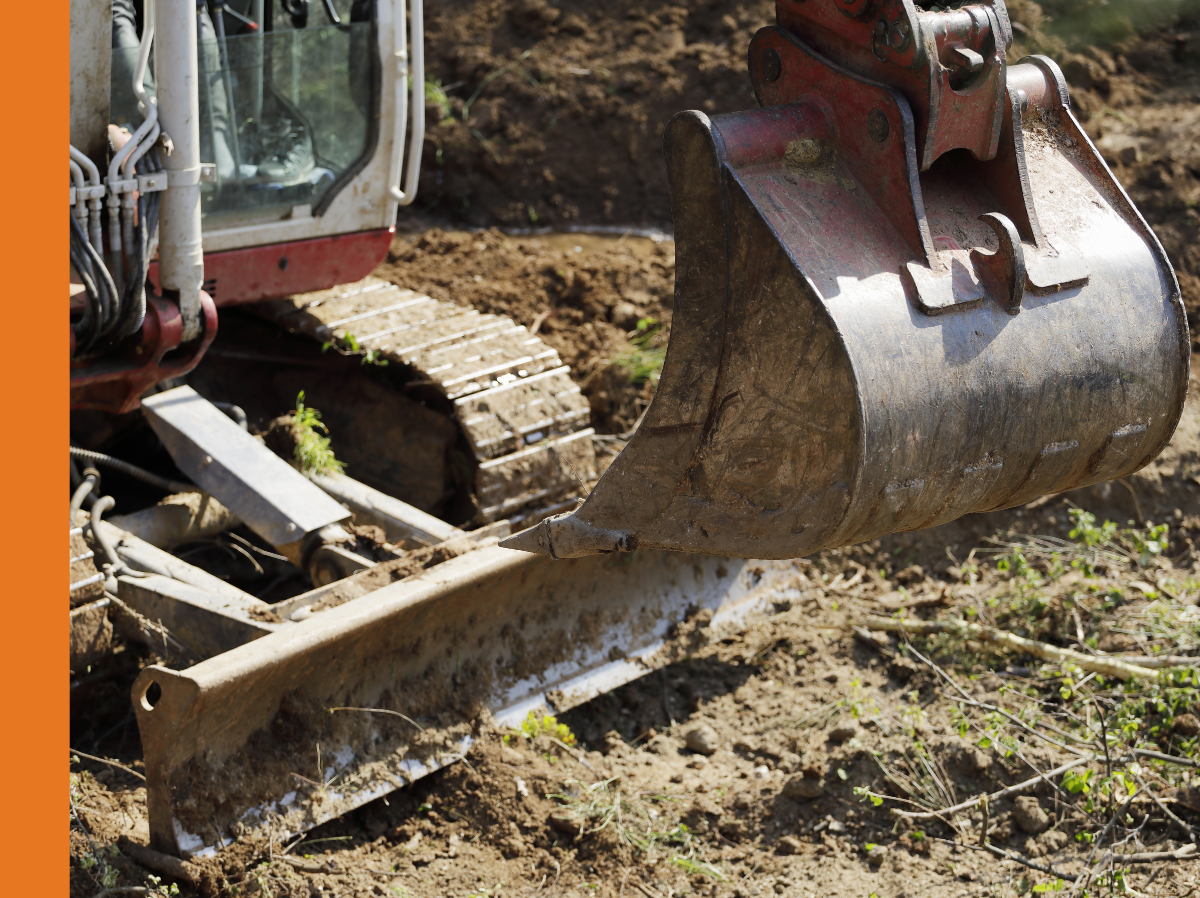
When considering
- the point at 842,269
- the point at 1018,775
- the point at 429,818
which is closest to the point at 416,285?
the point at 429,818

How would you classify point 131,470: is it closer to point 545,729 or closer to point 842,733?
point 545,729

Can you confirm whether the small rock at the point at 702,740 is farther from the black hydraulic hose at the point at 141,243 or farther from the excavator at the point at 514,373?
the black hydraulic hose at the point at 141,243

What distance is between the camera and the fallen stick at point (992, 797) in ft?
9.67

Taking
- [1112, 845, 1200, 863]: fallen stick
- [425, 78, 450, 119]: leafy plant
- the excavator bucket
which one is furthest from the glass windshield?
[425, 78, 450, 119]: leafy plant

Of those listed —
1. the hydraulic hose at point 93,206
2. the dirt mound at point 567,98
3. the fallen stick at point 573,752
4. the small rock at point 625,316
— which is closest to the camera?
the hydraulic hose at point 93,206

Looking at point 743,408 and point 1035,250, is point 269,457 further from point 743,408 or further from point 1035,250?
point 1035,250

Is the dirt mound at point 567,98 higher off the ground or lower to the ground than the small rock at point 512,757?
higher

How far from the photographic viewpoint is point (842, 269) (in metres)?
1.96

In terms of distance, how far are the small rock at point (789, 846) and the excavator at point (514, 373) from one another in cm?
75

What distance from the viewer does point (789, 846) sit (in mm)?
3064

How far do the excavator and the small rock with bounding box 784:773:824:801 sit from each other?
0.63m

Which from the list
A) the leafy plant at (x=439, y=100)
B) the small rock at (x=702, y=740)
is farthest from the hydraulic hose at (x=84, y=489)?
the leafy plant at (x=439, y=100)

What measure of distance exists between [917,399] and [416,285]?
3809 mm

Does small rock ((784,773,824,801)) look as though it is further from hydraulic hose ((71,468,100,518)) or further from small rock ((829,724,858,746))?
hydraulic hose ((71,468,100,518))
